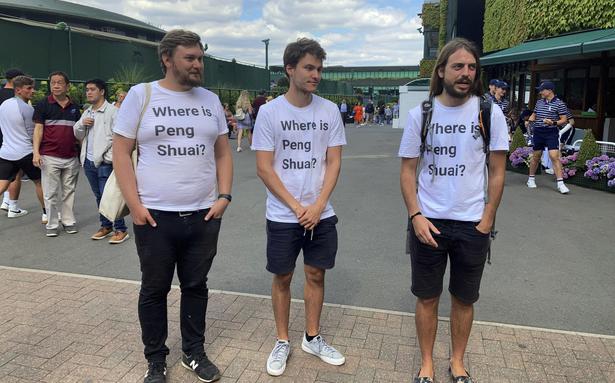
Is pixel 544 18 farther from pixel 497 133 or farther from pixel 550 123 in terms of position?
pixel 497 133

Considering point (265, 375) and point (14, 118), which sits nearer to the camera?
point (265, 375)

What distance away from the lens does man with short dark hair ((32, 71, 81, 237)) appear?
5.69m

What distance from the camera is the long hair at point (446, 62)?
101 inches

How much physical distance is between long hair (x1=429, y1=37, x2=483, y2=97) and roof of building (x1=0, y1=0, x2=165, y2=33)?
53965 millimetres

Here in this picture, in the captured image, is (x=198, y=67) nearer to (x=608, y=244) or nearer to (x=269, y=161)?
(x=269, y=161)

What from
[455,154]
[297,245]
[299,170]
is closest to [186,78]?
[299,170]

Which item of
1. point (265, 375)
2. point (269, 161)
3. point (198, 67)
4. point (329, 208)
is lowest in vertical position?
point (265, 375)

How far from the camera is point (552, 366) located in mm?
3055

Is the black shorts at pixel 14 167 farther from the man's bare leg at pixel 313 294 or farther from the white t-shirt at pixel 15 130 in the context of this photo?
the man's bare leg at pixel 313 294

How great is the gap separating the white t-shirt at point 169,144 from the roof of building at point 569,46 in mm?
6266

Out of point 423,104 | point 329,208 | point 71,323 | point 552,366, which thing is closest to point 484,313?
point 552,366

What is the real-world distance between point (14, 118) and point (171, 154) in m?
4.61

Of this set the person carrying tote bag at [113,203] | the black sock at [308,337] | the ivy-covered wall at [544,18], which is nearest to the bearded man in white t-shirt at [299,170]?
the black sock at [308,337]

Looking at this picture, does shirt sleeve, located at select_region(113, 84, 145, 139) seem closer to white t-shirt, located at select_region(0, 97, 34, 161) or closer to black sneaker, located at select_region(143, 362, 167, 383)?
black sneaker, located at select_region(143, 362, 167, 383)
